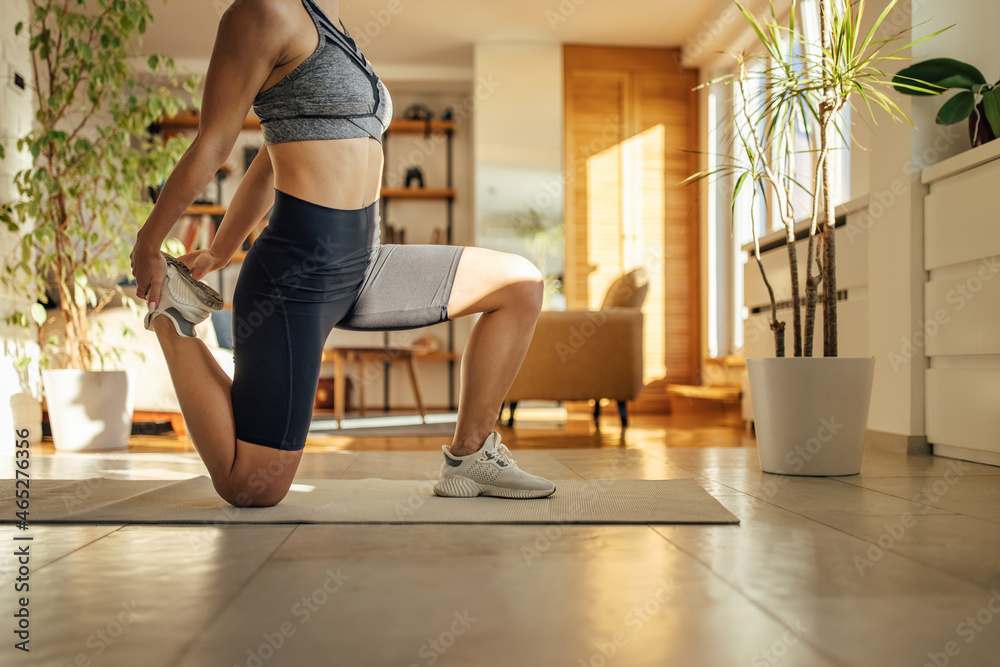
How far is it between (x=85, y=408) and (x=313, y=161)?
226cm

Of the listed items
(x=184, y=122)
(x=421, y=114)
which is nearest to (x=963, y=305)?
(x=421, y=114)

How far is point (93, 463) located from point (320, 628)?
6.85 feet

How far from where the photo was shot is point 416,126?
693 centimetres

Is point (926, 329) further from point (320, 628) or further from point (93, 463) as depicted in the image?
point (93, 463)

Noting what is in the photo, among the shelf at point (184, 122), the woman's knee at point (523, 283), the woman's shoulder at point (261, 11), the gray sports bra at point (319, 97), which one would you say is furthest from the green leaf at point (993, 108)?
the shelf at point (184, 122)

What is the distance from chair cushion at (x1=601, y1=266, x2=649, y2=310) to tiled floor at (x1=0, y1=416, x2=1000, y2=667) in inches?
113

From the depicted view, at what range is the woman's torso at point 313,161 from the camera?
4.50ft

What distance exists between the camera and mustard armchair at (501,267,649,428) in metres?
4.28

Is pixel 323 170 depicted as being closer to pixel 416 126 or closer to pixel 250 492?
pixel 250 492

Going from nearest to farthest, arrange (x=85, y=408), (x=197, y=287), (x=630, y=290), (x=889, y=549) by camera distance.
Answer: (x=889, y=549), (x=197, y=287), (x=85, y=408), (x=630, y=290)

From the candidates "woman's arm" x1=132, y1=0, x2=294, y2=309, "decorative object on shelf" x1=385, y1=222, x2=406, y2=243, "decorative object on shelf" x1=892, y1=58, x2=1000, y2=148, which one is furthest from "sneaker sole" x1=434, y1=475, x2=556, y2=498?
"decorative object on shelf" x1=385, y1=222, x2=406, y2=243

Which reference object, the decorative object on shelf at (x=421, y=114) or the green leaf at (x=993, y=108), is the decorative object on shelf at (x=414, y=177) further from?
the green leaf at (x=993, y=108)

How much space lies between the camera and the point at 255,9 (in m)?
1.30

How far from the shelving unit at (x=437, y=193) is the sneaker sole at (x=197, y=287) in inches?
203
